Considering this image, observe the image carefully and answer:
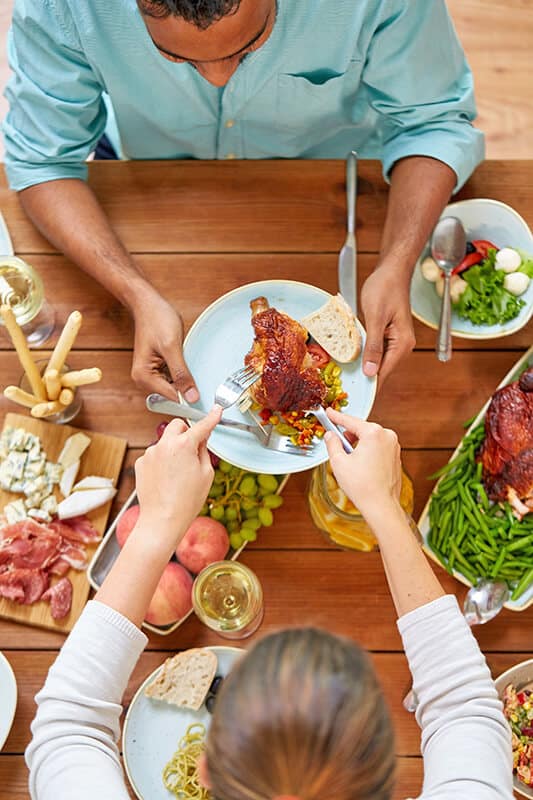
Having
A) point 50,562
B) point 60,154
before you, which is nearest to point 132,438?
point 50,562

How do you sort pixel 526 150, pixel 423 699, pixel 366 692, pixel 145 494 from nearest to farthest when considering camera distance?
pixel 366 692 < pixel 423 699 < pixel 145 494 < pixel 526 150

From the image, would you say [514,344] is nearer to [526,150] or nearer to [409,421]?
[409,421]

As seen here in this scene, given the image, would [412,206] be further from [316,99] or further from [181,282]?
[181,282]

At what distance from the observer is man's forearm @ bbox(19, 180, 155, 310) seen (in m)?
1.62

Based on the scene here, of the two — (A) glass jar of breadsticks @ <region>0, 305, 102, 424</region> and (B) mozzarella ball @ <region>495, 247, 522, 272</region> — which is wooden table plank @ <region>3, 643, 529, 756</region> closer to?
(A) glass jar of breadsticks @ <region>0, 305, 102, 424</region>

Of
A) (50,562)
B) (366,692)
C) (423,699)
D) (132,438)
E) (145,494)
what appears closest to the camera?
(366,692)

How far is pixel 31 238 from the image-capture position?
1.75 m

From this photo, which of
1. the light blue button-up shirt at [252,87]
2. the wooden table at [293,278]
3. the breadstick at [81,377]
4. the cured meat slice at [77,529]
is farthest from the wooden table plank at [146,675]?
the light blue button-up shirt at [252,87]

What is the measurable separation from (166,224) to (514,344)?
0.86 metres

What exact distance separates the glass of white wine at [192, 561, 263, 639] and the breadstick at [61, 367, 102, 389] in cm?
44

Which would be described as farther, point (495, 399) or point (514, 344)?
point (514, 344)

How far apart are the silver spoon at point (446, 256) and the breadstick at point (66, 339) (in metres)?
0.77

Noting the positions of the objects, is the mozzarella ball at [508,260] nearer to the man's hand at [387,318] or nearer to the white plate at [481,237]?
the white plate at [481,237]

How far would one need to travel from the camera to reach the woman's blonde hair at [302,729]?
0.80 m
